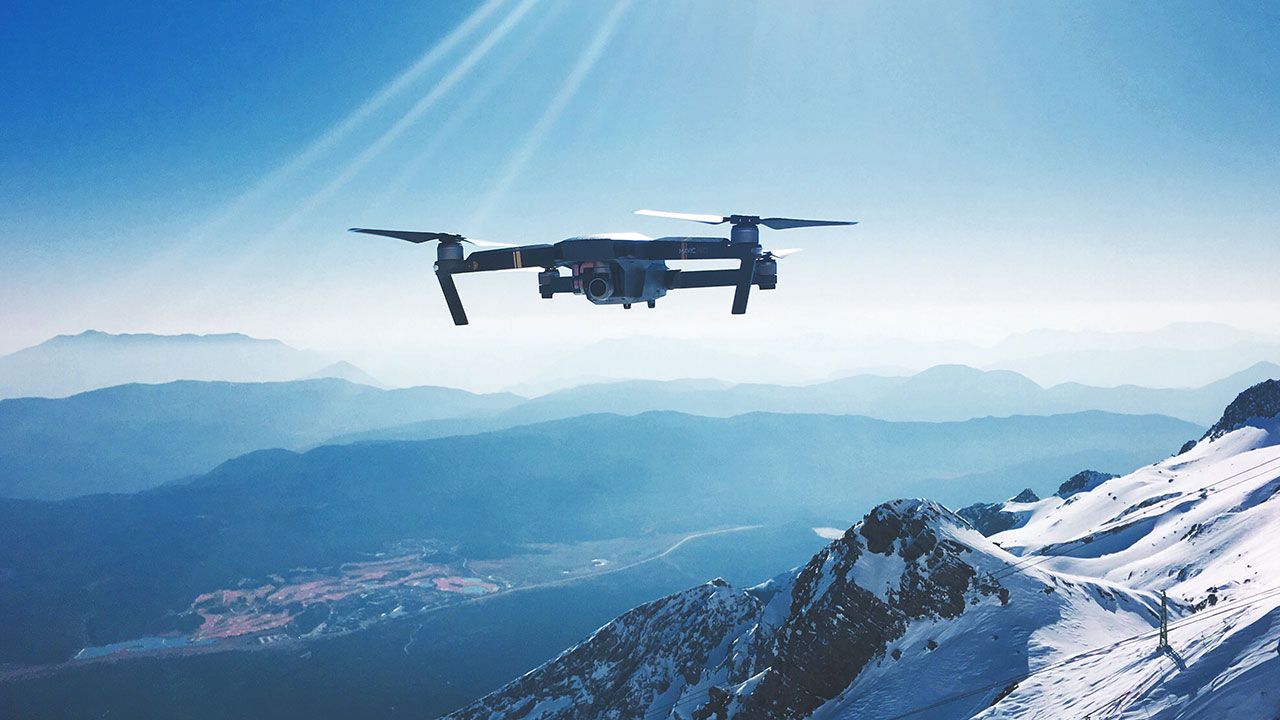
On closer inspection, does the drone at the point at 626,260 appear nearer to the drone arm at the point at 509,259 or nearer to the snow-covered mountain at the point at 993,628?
the drone arm at the point at 509,259

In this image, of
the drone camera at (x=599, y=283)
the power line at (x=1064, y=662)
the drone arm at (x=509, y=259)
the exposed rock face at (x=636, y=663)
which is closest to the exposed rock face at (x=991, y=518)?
the exposed rock face at (x=636, y=663)

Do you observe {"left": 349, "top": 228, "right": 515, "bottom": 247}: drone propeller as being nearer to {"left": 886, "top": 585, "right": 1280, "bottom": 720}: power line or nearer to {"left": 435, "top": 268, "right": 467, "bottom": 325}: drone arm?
{"left": 435, "top": 268, "right": 467, "bottom": 325}: drone arm

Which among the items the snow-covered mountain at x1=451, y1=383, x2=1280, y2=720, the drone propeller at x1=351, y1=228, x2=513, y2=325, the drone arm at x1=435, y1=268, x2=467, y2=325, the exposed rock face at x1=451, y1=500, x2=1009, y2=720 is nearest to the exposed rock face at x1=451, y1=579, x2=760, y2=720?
the snow-covered mountain at x1=451, y1=383, x2=1280, y2=720

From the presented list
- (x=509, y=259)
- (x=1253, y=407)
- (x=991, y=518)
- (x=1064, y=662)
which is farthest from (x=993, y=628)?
(x=991, y=518)

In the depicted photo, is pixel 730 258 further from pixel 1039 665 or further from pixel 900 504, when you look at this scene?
pixel 900 504

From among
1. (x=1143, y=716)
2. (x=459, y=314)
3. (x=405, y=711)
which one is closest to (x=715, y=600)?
(x=1143, y=716)

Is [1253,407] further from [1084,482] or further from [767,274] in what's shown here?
[767,274]
